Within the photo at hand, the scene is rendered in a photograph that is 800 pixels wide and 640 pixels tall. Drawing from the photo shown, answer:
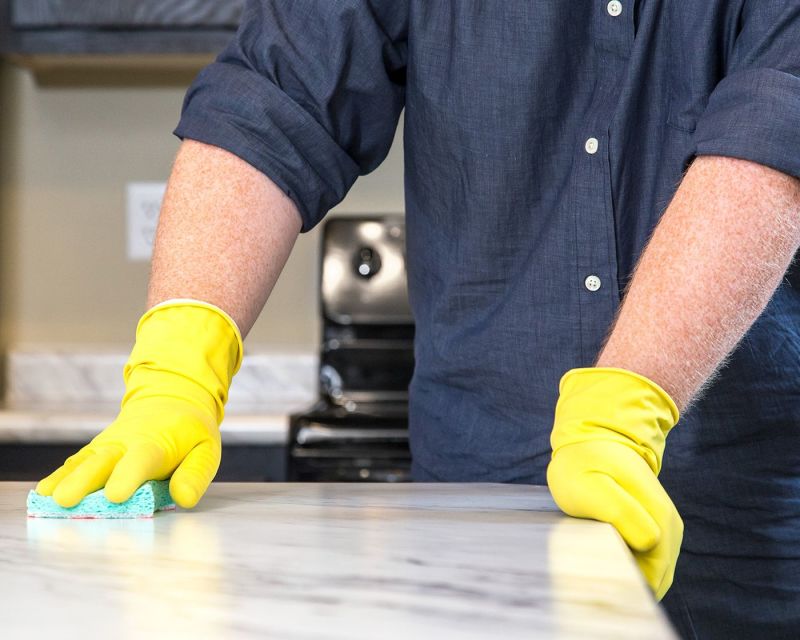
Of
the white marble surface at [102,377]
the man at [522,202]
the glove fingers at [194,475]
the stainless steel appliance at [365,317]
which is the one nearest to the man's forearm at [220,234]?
the man at [522,202]

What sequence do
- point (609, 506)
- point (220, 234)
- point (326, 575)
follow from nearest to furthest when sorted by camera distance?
1. point (326, 575)
2. point (609, 506)
3. point (220, 234)

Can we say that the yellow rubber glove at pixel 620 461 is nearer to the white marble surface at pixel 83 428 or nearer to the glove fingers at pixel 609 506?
the glove fingers at pixel 609 506

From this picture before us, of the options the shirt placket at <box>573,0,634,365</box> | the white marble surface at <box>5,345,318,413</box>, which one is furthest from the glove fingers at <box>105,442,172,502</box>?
the white marble surface at <box>5,345,318,413</box>

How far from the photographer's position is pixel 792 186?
822 mm

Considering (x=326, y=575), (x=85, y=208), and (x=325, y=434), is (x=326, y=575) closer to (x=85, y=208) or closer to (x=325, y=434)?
(x=325, y=434)

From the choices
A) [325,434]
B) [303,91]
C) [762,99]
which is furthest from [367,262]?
[762,99]

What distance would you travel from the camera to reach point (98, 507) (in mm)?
685

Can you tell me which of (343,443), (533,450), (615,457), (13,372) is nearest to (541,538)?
(615,457)

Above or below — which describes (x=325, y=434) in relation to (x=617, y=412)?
below

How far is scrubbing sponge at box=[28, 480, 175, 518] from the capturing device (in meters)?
0.68

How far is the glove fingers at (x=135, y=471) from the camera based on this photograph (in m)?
0.68

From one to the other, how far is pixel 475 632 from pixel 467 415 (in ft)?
2.01

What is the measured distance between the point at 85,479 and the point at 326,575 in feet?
0.80

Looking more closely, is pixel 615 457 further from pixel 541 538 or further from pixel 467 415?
pixel 467 415
